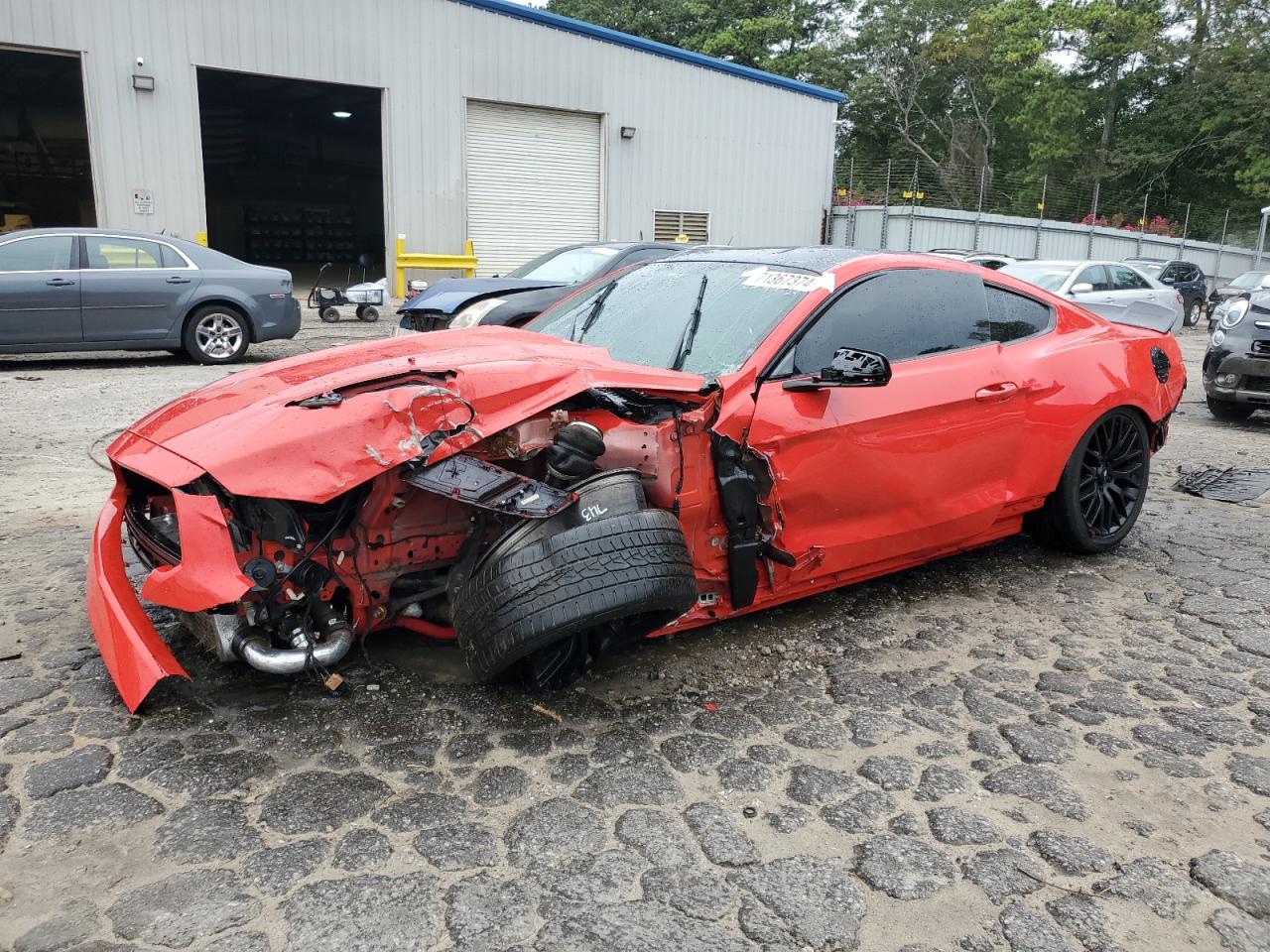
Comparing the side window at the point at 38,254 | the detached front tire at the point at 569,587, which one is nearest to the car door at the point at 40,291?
the side window at the point at 38,254

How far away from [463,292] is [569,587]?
24.6ft

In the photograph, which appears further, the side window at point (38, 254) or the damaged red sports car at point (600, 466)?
the side window at point (38, 254)

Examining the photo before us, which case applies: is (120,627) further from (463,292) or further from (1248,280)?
(1248,280)

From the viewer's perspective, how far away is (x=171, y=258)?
10320 millimetres

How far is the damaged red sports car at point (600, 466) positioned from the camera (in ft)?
9.34

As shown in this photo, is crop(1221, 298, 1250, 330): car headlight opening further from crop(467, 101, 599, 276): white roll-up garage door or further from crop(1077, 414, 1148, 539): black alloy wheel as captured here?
Answer: crop(467, 101, 599, 276): white roll-up garage door

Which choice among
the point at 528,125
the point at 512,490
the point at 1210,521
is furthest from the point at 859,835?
the point at 528,125

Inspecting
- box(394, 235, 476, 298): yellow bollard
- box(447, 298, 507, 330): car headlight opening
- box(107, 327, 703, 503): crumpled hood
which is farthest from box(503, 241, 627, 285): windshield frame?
box(394, 235, 476, 298): yellow bollard

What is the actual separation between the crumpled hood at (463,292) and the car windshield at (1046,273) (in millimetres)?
7167

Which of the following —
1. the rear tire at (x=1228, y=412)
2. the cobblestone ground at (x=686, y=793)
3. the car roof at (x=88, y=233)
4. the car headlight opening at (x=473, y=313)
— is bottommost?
the cobblestone ground at (x=686, y=793)

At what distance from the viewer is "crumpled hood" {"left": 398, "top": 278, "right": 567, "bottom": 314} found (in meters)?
9.62

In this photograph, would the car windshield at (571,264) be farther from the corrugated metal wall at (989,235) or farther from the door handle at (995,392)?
the corrugated metal wall at (989,235)

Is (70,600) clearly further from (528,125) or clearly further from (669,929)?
(528,125)

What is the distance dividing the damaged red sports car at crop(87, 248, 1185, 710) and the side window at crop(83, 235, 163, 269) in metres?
Answer: 7.56
